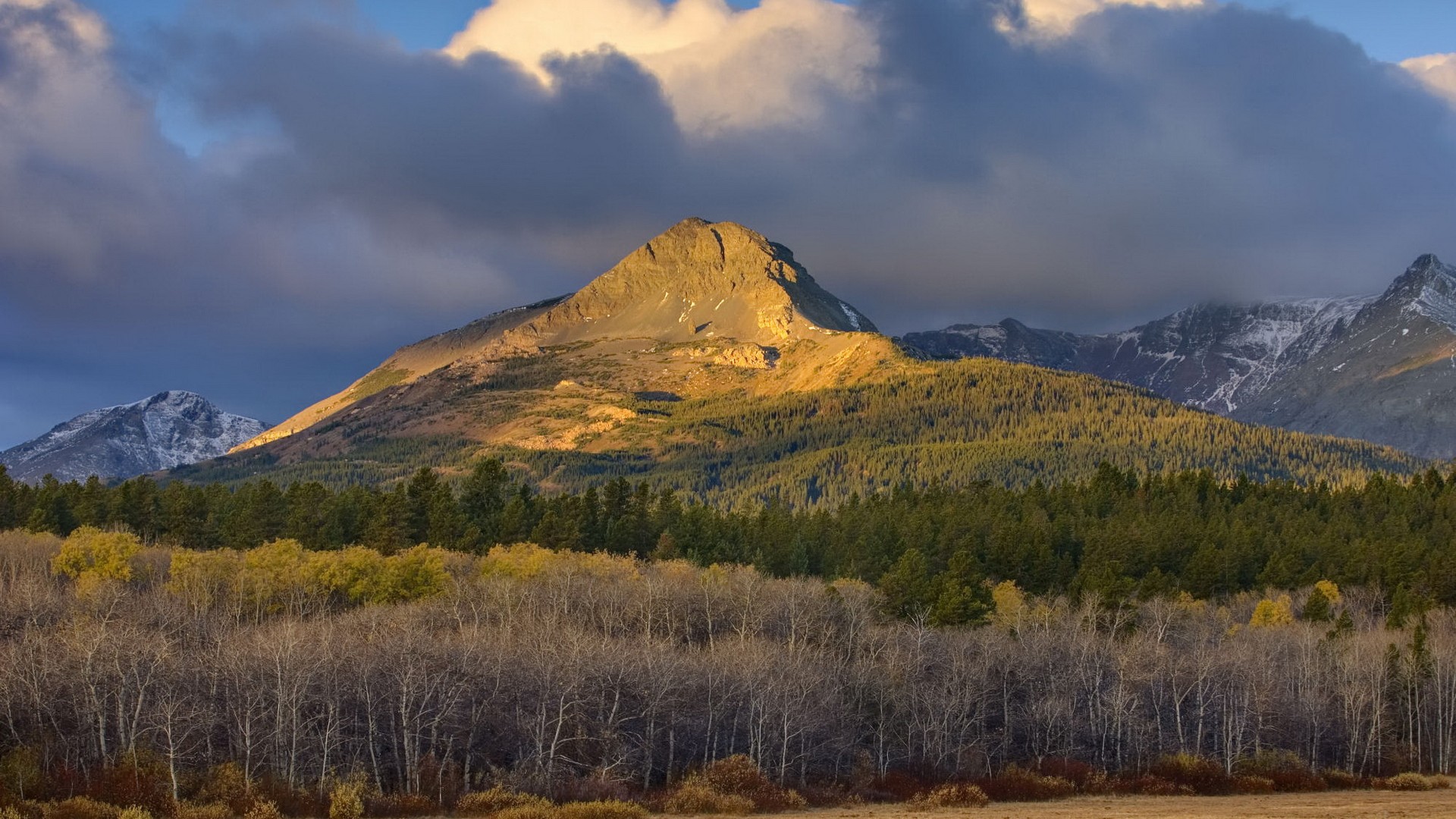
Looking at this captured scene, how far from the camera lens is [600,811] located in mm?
70688

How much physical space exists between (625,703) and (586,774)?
5.42 metres

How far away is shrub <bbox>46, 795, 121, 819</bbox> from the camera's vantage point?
63.6 m

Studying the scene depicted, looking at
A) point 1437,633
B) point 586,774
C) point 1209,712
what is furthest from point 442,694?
point 1437,633

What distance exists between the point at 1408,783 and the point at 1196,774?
14601 mm

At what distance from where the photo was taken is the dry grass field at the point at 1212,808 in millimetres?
68438

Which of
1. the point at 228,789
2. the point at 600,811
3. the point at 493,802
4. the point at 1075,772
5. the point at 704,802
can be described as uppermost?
the point at 228,789

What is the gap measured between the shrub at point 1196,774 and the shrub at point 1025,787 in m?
9.03

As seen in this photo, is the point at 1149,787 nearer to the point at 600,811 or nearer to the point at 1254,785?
the point at 1254,785

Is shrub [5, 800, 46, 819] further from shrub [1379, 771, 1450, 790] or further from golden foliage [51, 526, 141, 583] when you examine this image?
shrub [1379, 771, 1450, 790]

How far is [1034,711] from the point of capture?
98.1 m

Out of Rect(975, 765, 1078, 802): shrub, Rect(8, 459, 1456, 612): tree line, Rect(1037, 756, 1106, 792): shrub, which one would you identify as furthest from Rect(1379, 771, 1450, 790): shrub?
Rect(8, 459, 1456, 612): tree line

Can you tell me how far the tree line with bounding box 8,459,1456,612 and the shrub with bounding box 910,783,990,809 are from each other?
1749 inches

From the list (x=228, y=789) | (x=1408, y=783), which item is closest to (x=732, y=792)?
(x=228, y=789)

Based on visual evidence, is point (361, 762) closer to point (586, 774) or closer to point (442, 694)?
point (442, 694)
